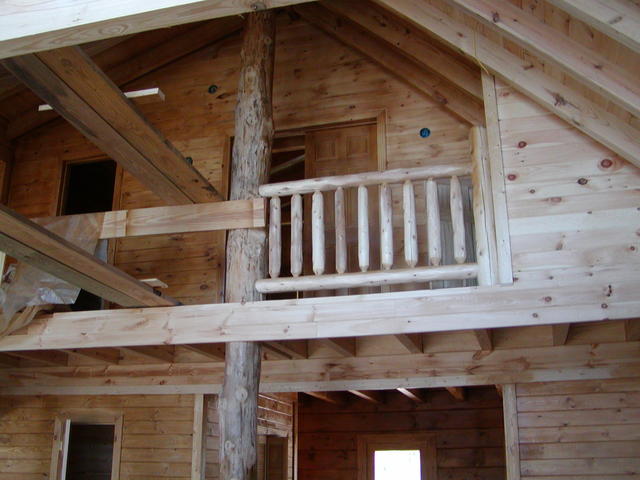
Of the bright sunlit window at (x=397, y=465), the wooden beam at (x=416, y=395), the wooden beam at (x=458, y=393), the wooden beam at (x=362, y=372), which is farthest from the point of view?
the bright sunlit window at (x=397, y=465)

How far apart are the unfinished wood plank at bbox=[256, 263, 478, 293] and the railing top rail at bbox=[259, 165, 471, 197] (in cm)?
67

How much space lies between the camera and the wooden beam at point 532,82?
14.6ft

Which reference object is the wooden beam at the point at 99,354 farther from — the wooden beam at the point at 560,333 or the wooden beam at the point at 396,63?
the wooden beam at the point at 560,333

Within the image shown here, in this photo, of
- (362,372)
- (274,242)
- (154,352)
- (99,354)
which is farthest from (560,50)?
(99,354)

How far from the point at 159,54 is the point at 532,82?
4561mm

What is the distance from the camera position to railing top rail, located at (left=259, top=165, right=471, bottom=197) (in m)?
4.91

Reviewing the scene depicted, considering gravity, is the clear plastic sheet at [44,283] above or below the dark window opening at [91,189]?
below

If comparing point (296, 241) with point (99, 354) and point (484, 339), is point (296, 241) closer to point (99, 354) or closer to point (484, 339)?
point (484, 339)

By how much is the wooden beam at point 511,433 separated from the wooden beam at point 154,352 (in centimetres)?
308

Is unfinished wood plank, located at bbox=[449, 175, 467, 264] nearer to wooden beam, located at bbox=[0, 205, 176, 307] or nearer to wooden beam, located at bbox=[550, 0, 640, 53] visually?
wooden beam, located at bbox=[550, 0, 640, 53]

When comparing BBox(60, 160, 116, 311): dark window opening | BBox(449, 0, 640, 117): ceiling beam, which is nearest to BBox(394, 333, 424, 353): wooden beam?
BBox(449, 0, 640, 117): ceiling beam

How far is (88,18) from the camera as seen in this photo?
2893 millimetres

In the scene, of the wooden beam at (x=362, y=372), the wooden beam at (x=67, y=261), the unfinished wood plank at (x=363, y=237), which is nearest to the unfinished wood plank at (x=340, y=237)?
the unfinished wood plank at (x=363, y=237)

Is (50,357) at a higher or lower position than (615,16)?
lower
